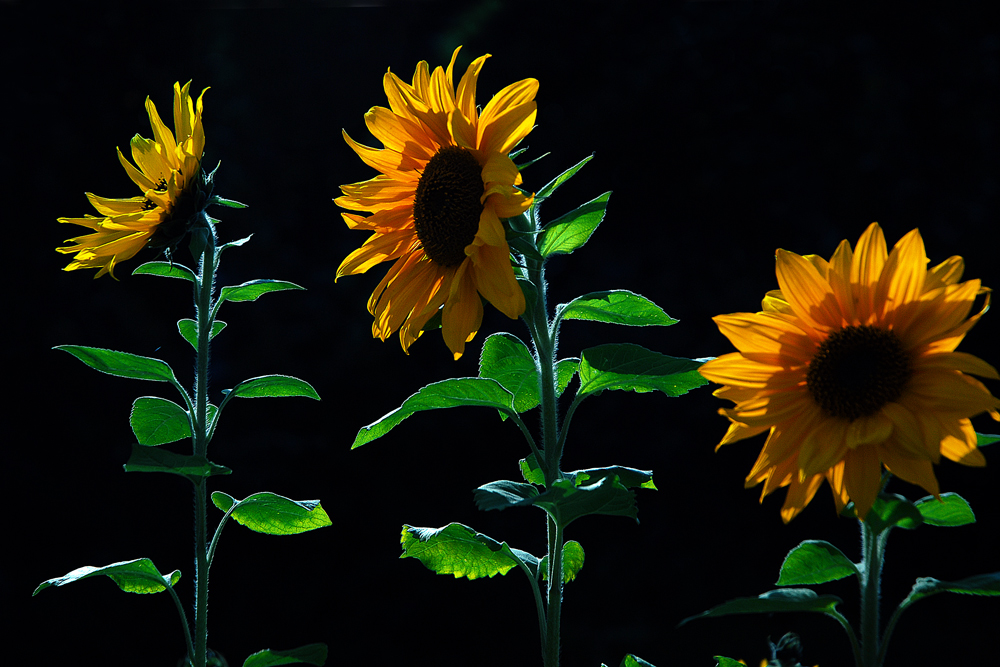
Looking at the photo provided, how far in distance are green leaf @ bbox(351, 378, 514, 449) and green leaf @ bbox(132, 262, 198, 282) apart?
11.9 inches

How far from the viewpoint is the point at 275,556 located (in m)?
2.28

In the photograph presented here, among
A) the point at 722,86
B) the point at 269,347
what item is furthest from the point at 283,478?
the point at 722,86

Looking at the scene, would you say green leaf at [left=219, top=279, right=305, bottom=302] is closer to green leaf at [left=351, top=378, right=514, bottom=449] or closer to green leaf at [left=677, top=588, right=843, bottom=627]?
green leaf at [left=351, top=378, right=514, bottom=449]

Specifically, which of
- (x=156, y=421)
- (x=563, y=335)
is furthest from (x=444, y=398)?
(x=563, y=335)

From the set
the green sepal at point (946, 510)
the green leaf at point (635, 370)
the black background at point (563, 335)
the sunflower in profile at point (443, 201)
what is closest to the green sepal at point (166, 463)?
the sunflower in profile at point (443, 201)

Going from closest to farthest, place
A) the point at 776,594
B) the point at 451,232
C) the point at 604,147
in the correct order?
the point at 776,594, the point at 451,232, the point at 604,147

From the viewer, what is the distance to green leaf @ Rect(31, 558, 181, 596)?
0.82 metres

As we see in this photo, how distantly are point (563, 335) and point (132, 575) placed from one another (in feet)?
4.91

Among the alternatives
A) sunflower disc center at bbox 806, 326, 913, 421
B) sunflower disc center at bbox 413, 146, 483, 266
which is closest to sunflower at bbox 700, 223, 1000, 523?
sunflower disc center at bbox 806, 326, 913, 421

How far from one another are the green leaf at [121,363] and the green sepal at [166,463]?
0.39 ft

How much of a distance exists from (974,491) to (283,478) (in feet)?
6.02

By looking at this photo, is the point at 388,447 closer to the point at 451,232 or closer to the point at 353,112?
the point at 353,112

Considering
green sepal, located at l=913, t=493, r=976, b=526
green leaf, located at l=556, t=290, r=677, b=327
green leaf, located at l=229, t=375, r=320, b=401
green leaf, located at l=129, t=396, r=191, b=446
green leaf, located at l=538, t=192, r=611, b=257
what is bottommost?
green sepal, located at l=913, t=493, r=976, b=526

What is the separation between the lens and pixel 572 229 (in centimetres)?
75
